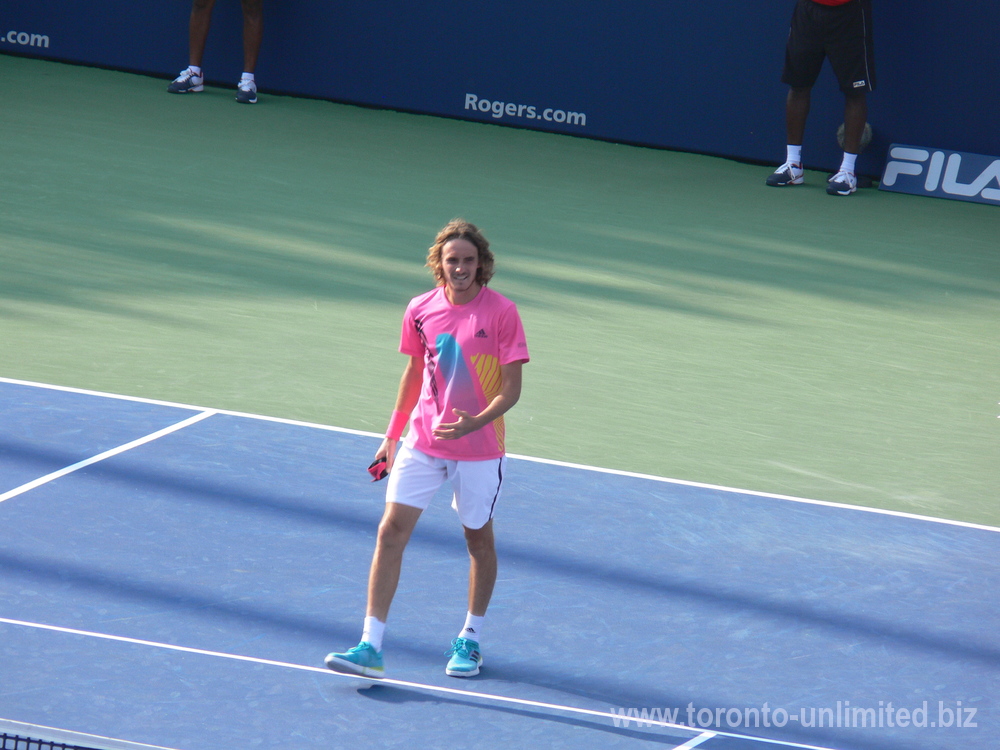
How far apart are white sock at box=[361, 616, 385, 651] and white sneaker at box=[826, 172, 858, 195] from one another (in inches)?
370

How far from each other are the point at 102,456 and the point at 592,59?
907 centimetres

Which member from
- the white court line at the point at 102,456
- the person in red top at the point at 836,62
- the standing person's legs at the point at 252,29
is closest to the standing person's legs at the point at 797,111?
the person in red top at the point at 836,62

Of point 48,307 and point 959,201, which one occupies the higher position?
point 959,201

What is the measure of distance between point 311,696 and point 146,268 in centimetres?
533

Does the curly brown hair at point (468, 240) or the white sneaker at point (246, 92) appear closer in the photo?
the curly brown hair at point (468, 240)

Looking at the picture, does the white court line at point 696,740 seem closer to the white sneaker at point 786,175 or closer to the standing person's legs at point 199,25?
the white sneaker at point 786,175

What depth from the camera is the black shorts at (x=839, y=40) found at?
12.3 meters

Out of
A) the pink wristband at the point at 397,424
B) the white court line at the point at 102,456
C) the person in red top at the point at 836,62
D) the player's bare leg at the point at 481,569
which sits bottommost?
the white court line at the point at 102,456

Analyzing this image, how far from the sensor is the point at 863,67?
1237 centimetres

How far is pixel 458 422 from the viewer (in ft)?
14.5

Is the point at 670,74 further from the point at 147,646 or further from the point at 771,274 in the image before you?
→ the point at 147,646

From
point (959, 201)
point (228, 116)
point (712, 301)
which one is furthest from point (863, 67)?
point (228, 116)

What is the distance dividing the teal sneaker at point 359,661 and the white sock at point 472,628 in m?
0.34

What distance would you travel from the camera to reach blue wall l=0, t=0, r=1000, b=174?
13.2 meters
